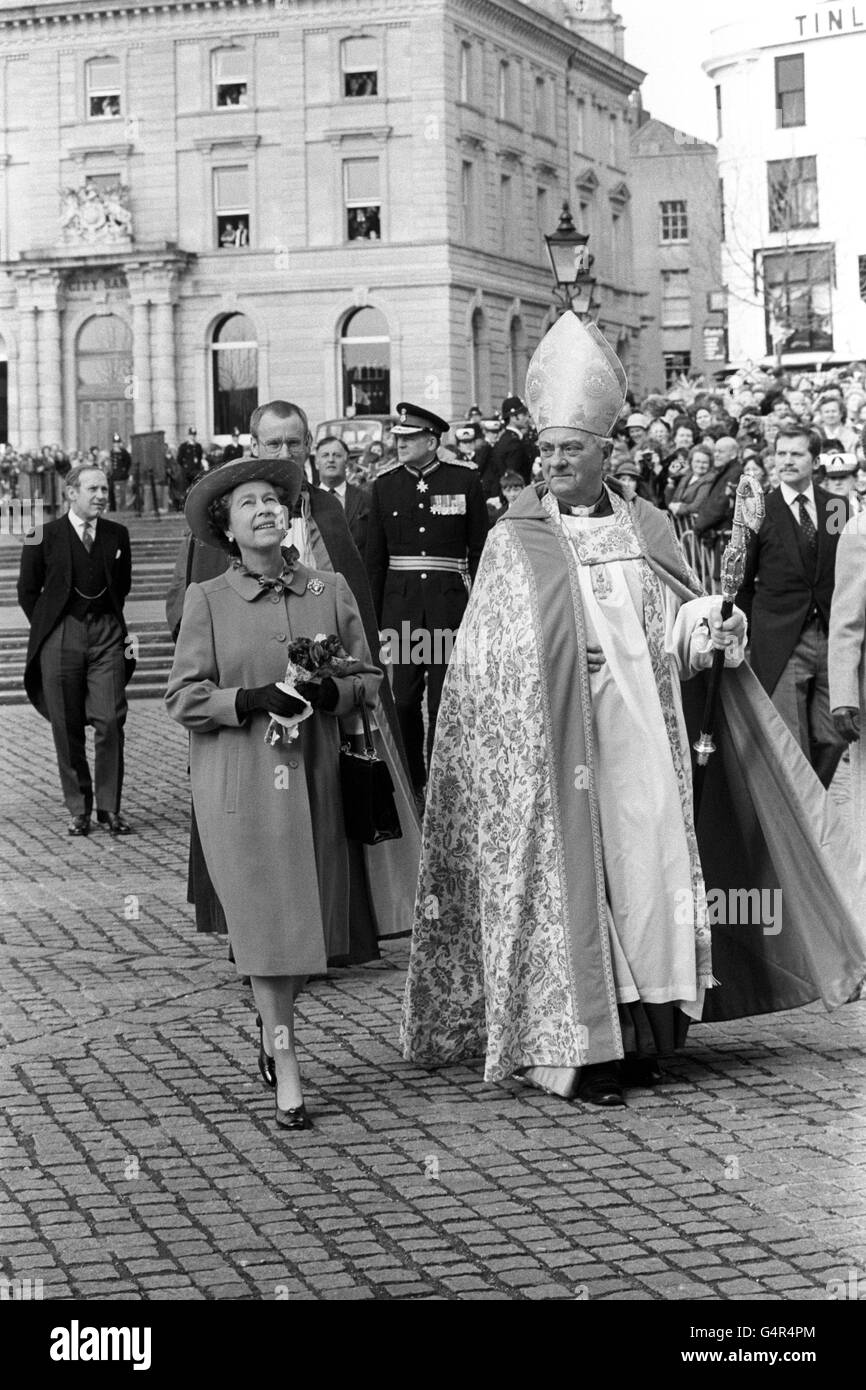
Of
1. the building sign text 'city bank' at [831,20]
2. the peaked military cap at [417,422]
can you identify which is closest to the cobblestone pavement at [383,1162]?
the peaked military cap at [417,422]

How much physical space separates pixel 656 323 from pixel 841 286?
130ft

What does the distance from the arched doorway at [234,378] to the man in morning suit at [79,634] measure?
4940 centimetres

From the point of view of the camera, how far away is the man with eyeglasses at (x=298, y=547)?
7883 mm

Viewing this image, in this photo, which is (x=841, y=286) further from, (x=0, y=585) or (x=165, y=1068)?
(x=165, y=1068)

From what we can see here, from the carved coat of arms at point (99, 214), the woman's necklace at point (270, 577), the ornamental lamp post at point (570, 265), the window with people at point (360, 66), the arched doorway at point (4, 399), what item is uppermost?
the window with people at point (360, 66)

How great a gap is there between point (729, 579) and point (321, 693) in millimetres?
1297

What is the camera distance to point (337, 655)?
638 cm

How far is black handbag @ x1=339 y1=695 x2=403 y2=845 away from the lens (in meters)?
6.46

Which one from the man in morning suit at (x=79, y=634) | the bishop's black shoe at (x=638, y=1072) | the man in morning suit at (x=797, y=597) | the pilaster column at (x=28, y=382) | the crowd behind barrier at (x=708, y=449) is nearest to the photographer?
the bishop's black shoe at (x=638, y=1072)

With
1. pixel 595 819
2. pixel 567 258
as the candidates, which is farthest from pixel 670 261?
pixel 595 819

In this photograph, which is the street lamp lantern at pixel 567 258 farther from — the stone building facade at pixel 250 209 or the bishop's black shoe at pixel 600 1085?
the stone building facade at pixel 250 209

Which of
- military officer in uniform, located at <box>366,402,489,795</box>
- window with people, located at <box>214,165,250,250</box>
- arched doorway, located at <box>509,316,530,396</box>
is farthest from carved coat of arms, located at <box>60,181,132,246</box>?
military officer in uniform, located at <box>366,402,489,795</box>
